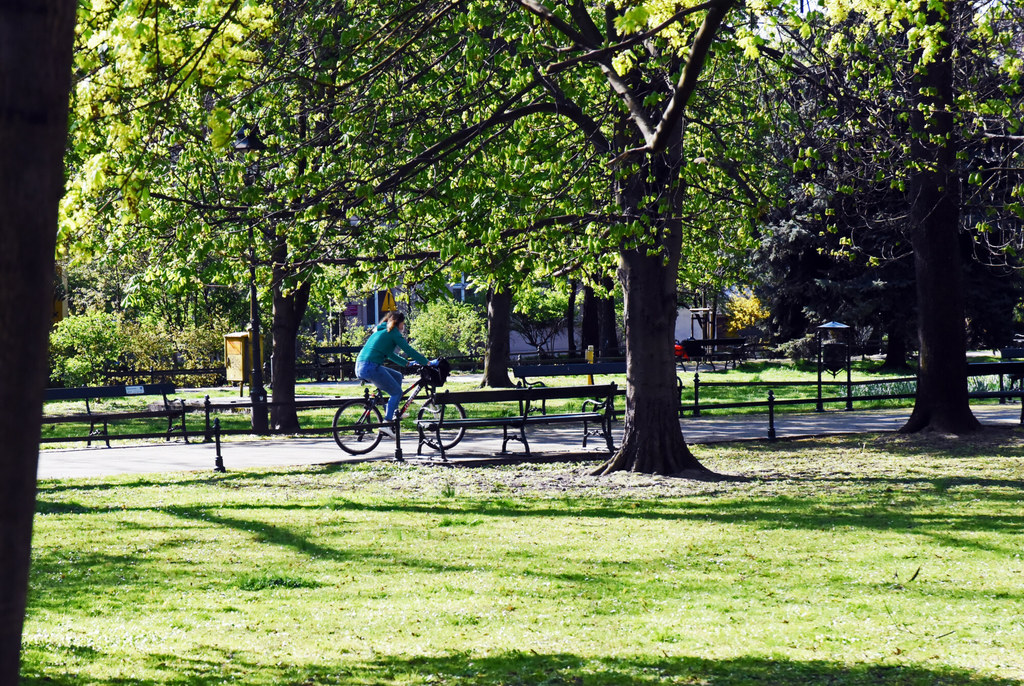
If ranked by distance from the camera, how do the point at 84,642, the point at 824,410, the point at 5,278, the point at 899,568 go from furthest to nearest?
the point at 824,410
the point at 899,568
the point at 84,642
the point at 5,278

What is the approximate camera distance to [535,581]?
7492 mm

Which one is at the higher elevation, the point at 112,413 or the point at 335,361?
the point at 335,361

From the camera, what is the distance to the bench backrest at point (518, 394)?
14789 mm

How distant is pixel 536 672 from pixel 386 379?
1031 centimetres

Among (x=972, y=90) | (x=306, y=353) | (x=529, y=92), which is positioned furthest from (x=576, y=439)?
(x=306, y=353)

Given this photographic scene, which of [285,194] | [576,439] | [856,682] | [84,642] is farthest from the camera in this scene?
[576,439]

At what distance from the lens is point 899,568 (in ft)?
25.4

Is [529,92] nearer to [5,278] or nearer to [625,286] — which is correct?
[625,286]

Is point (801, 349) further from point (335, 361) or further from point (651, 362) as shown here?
point (651, 362)

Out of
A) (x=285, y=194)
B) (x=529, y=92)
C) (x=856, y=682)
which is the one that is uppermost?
(x=529, y=92)

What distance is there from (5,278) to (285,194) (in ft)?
27.4

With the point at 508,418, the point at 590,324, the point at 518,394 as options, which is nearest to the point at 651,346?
the point at 508,418

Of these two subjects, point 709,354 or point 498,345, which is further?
point 709,354

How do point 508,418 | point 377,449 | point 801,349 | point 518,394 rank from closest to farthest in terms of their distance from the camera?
point 508,418
point 518,394
point 377,449
point 801,349
